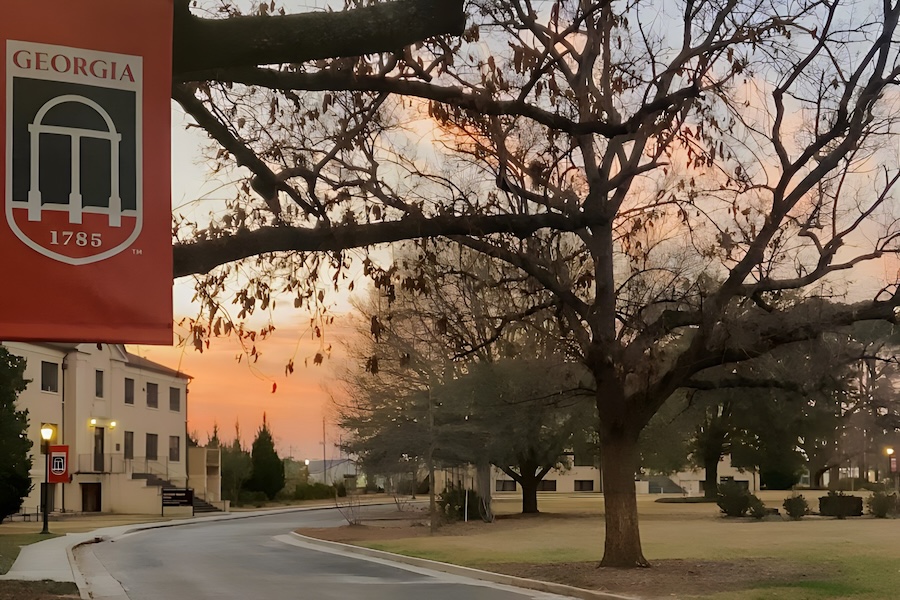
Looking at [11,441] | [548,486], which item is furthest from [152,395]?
[548,486]

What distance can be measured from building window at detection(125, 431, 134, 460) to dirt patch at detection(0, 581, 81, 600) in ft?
147

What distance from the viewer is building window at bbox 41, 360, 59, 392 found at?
53.3m

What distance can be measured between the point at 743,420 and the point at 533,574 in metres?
35.3

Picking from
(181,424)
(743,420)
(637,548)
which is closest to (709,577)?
(637,548)

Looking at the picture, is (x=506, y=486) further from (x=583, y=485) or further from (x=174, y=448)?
(x=174, y=448)

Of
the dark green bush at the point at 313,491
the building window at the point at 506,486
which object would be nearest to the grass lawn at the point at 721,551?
the dark green bush at the point at 313,491

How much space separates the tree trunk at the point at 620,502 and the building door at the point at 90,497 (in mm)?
42695

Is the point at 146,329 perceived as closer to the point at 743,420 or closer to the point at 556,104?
the point at 556,104

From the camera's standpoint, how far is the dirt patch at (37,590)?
16.9 m

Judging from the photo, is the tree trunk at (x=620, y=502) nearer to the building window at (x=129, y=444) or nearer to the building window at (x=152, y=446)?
the building window at (x=129, y=444)

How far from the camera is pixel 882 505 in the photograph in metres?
42.8

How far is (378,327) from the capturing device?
11.5 metres

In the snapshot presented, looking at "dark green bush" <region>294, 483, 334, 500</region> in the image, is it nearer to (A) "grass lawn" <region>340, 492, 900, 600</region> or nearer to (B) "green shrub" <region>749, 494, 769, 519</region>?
(A) "grass lawn" <region>340, 492, 900, 600</region>

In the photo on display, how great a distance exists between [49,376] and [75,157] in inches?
1961
